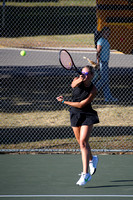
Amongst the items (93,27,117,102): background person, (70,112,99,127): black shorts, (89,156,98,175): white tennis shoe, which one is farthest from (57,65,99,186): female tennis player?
(93,27,117,102): background person

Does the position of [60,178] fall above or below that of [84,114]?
below

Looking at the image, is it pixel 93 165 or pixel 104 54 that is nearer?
pixel 93 165

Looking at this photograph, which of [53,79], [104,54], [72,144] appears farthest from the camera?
[53,79]

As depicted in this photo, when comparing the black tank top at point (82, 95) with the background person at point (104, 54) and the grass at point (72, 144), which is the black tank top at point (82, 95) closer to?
the grass at point (72, 144)

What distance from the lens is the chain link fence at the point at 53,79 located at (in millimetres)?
10203

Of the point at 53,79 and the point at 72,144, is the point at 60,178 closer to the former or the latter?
the point at 72,144

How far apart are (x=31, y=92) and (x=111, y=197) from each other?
9248 millimetres

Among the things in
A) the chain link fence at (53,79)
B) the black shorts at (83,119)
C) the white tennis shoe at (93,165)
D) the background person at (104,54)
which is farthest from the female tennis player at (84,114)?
the background person at (104,54)

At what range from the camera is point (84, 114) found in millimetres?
7273

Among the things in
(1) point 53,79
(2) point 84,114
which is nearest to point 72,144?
(2) point 84,114

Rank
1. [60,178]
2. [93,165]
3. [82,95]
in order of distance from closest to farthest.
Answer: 1. [82,95]
2. [93,165]
3. [60,178]

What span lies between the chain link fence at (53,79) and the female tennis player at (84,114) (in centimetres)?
203

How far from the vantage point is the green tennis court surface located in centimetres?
698

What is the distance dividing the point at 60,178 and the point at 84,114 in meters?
1.08
